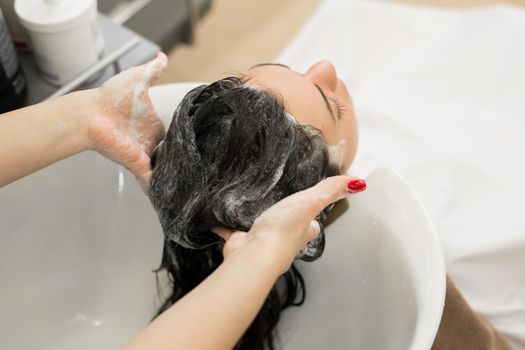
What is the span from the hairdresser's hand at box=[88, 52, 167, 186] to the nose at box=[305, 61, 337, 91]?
0.27 metres

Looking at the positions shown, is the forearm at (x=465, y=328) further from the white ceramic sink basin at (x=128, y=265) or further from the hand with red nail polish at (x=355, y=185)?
the hand with red nail polish at (x=355, y=185)

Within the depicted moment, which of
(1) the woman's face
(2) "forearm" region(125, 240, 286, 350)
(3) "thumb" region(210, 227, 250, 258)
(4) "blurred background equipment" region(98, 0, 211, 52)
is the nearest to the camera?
(2) "forearm" region(125, 240, 286, 350)

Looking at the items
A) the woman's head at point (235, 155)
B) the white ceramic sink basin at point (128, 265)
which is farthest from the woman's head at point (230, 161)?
the white ceramic sink basin at point (128, 265)

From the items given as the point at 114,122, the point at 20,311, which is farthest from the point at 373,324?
the point at 20,311

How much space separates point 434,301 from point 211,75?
57.4 inches

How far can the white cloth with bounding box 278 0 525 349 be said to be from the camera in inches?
44.3

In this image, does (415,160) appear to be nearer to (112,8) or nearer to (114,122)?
(114,122)

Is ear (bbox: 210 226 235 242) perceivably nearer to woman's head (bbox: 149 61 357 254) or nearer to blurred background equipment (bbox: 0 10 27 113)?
woman's head (bbox: 149 61 357 254)

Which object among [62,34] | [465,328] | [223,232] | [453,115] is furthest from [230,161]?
[453,115]

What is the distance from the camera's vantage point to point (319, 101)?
0.93 metres

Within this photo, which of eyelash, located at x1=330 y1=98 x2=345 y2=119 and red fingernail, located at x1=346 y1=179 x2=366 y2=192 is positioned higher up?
eyelash, located at x1=330 y1=98 x2=345 y2=119

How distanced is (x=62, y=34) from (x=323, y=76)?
52 cm

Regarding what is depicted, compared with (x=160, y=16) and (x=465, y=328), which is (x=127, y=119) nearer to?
(x=465, y=328)

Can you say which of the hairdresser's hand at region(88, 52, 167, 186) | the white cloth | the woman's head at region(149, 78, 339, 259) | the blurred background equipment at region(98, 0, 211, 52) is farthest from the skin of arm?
the blurred background equipment at region(98, 0, 211, 52)
